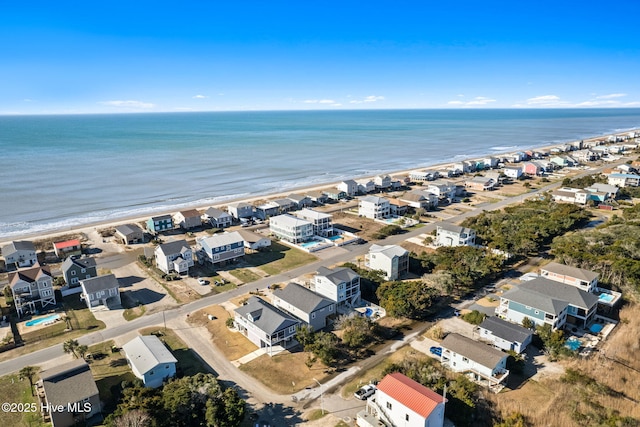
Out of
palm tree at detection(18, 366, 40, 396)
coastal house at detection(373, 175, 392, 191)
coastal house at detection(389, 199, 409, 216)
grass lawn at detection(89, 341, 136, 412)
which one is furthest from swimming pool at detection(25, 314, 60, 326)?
coastal house at detection(373, 175, 392, 191)

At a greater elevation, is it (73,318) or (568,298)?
(568,298)

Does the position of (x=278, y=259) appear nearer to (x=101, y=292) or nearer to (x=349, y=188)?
(x=101, y=292)

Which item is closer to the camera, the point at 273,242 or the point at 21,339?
the point at 21,339

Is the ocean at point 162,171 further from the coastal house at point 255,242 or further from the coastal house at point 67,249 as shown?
the coastal house at point 255,242

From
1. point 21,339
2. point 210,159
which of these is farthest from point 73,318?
point 210,159

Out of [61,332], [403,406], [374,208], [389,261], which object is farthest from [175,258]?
[374,208]

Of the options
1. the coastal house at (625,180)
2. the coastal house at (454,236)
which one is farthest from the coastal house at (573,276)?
the coastal house at (625,180)

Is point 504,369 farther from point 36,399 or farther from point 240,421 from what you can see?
point 36,399
